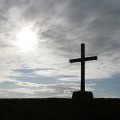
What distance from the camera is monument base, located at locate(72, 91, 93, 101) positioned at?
19.5 meters

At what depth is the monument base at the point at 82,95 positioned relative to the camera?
19.5 meters

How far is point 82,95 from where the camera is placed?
19625 mm

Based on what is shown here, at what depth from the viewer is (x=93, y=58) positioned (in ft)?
71.3
